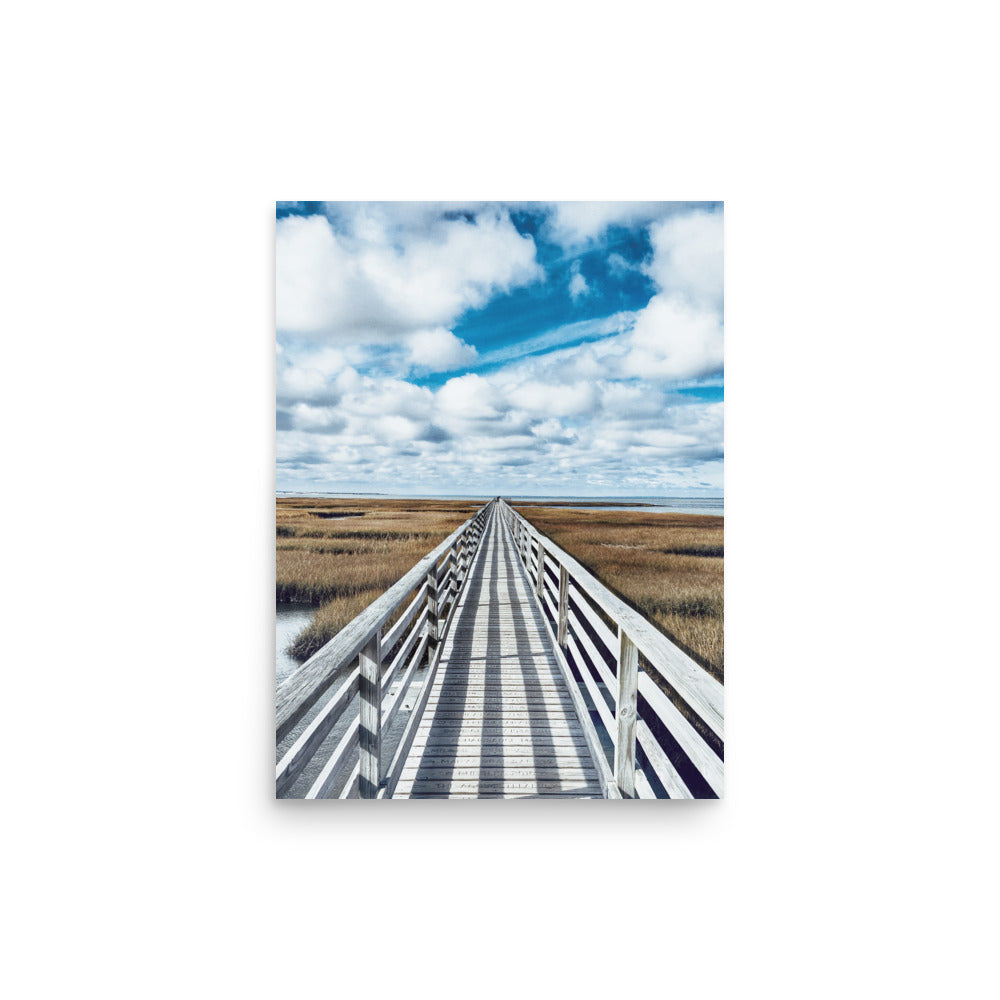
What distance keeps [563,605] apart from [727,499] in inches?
32.4

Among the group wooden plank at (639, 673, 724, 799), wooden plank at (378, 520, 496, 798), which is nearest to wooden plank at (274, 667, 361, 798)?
wooden plank at (378, 520, 496, 798)

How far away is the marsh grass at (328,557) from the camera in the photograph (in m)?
2.24

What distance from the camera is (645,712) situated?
2230mm

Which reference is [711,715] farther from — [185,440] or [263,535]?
[185,440]

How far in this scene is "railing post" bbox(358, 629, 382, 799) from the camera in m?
2.10

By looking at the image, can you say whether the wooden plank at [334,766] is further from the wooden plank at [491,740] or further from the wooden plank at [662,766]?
the wooden plank at [662,766]

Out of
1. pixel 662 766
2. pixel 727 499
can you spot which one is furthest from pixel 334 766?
pixel 727 499

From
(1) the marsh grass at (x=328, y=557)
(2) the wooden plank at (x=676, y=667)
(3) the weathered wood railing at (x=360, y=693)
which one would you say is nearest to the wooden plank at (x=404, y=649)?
(3) the weathered wood railing at (x=360, y=693)

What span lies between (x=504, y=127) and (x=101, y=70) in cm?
138

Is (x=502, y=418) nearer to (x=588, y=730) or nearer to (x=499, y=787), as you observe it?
(x=588, y=730)

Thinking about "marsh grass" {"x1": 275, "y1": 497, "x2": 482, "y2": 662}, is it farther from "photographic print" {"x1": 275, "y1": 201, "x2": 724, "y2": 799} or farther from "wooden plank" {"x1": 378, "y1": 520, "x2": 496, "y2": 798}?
"wooden plank" {"x1": 378, "y1": 520, "x2": 496, "y2": 798}

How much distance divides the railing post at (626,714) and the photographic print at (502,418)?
0.02 m

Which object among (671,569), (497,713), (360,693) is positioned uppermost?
(671,569)

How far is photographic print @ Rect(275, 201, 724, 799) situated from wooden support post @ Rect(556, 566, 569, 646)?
452 mm
